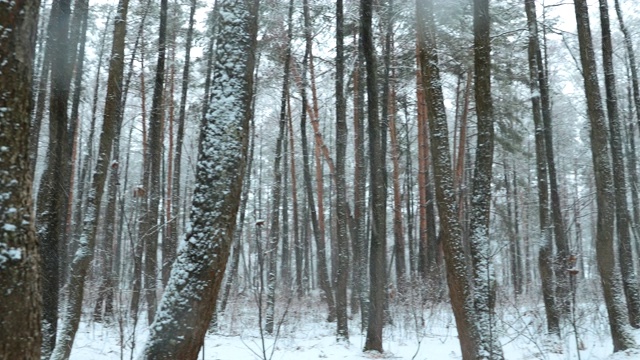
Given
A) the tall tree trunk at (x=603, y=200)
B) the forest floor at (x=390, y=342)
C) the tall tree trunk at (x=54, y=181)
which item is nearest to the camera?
the tall tree trunk at (x=54, y=181)

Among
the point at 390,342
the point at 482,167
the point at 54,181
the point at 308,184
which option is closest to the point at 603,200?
the point at 482,167

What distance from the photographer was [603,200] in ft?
27.4

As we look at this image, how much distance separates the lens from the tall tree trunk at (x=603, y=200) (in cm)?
795

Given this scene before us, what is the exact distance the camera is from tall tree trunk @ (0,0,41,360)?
2232 millimetres

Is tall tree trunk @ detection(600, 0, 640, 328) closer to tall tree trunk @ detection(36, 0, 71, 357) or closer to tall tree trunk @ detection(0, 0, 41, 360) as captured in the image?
tall tree trunk @ detection(36, 0, 71, 357)

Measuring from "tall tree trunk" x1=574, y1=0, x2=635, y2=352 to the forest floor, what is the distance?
519 mm

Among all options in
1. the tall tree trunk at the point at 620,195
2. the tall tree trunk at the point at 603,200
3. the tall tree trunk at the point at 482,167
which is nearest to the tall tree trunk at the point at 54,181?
the tall tree trunk at the point at 482,167

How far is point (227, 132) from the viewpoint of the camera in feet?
14.5

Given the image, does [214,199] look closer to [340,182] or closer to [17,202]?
[17,202]

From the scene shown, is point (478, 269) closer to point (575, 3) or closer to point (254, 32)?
point (254, 32)

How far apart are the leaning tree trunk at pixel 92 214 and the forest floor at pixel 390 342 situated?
770 mm

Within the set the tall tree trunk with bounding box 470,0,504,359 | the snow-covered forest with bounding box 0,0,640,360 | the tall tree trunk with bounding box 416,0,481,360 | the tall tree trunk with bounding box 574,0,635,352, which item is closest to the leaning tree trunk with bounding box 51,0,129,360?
the snow-covered forest with bounding box 0,0,640,360

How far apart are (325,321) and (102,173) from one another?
9606 mm

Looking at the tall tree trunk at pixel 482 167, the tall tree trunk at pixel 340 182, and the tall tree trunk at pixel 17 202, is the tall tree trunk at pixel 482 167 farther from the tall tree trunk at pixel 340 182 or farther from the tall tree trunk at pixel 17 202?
the tall tree trunk at pixel 17 202
